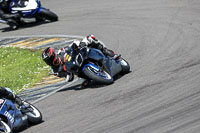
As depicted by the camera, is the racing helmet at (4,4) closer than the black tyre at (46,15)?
No

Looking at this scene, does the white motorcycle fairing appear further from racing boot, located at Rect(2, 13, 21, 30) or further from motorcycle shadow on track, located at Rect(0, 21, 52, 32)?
motorcycle shadow on track, located at Rect(0, 21, 52, 32)

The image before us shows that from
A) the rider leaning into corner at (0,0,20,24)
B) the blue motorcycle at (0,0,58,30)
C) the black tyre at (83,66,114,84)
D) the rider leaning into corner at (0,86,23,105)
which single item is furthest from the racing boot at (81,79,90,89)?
the rider leaning into corner at (0,0,20,24)

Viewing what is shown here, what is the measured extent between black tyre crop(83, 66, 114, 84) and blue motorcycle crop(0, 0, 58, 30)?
387 inches

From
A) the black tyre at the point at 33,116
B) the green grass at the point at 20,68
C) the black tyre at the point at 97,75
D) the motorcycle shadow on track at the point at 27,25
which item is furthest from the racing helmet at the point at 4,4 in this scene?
the black tyre at the point at 33,116

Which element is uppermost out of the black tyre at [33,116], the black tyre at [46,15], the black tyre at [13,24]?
the black tyre at [33,116]

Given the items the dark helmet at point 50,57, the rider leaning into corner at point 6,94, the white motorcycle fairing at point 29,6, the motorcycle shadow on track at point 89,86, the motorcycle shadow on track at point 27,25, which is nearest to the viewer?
the rider leaning into corner at point 6,94

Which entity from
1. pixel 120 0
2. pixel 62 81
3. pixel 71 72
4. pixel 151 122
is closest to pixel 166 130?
pixel 151 122

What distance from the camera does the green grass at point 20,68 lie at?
17.1m

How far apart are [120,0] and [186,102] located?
47.6ft

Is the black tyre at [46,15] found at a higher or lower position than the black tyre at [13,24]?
higher

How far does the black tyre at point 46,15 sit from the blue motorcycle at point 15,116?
1159 cm

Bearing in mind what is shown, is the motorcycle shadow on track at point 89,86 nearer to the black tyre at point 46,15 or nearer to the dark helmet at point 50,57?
the dark helmet at point 50,57

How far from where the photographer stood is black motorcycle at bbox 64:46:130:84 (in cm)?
1409

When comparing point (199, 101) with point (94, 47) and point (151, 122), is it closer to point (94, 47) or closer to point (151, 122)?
point (151, 122)
